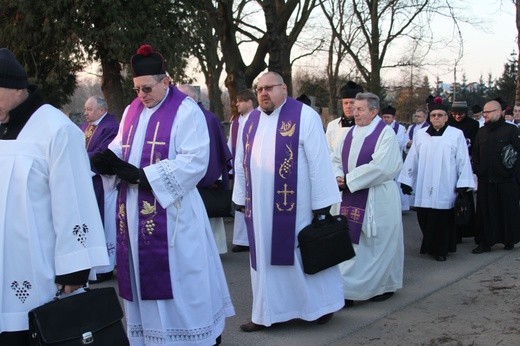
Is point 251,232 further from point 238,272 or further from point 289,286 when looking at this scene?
point 238,272

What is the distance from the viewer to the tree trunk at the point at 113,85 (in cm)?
1518

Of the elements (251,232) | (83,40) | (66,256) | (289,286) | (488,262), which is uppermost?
(83,40)

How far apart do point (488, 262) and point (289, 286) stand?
12.4 ft

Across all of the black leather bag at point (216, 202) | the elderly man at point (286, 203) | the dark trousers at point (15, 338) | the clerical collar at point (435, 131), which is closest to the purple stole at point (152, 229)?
the elderly man at point (286, 203)

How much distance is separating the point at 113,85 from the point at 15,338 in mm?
13245

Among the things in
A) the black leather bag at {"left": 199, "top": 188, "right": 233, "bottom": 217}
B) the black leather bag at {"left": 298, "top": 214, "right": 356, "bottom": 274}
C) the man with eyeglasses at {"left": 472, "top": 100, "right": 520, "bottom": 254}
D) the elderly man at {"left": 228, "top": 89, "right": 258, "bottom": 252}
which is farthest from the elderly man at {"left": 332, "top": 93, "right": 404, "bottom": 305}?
the man with eyeglasses at {"left": 472, "top": 100, "right": 520, "bottom": 254}

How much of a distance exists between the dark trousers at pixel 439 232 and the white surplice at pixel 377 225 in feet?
6.05

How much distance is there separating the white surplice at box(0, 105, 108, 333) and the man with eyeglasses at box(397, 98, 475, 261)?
5835 millimetres

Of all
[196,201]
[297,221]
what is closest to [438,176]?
[297,221]

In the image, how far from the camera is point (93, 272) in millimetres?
3420

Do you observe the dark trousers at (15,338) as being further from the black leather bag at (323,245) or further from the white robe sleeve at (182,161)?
the black leather bag at (323,245)

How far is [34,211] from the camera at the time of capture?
3.08 m

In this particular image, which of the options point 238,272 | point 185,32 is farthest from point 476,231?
point 185,32

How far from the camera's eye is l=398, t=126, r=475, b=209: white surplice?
7.98 metres
